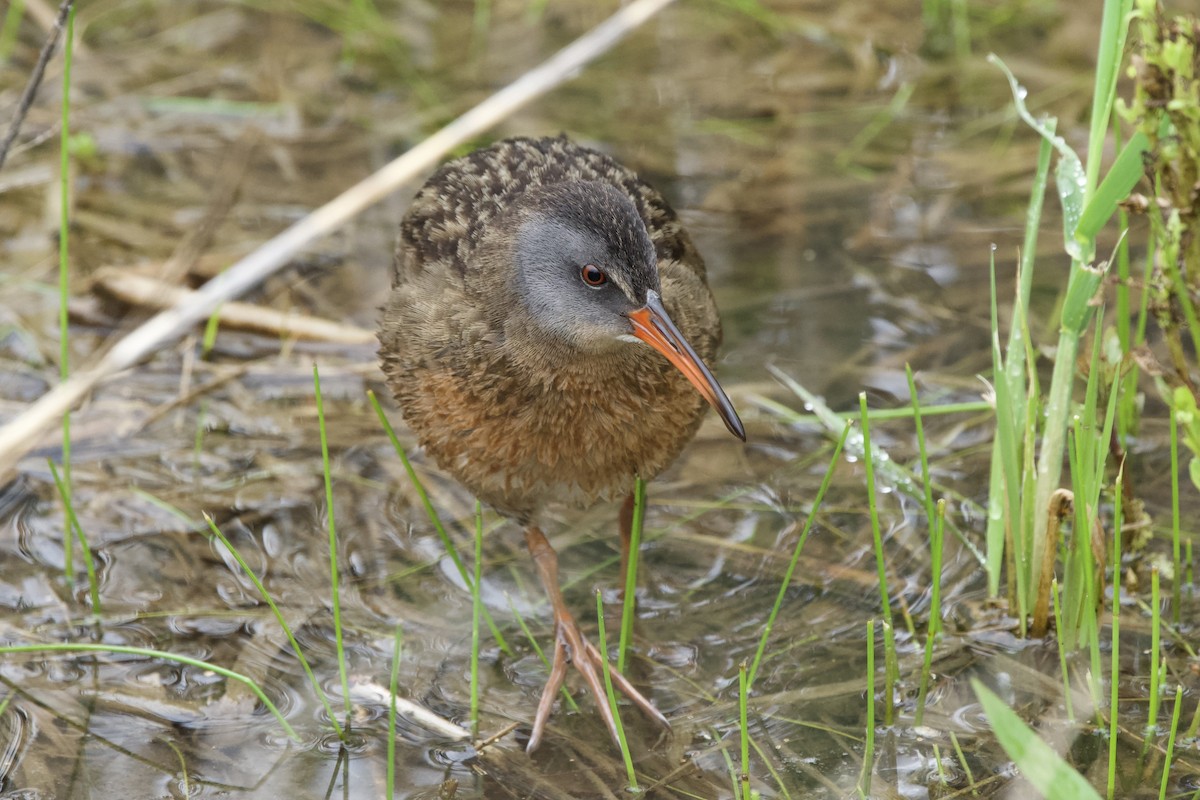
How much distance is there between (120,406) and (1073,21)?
4.65 meters

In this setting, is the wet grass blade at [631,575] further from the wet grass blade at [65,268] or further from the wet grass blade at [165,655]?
the wet grass blade at [65,268]

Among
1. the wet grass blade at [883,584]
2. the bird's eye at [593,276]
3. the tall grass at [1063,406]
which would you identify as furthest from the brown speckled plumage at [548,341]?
the tall grass at [1063,406]

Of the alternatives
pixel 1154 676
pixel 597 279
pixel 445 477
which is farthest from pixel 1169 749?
pixel 445 477

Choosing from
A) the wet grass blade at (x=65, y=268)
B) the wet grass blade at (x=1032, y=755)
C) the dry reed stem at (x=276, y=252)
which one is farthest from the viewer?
the wet grass blade at (x=65, y=268)

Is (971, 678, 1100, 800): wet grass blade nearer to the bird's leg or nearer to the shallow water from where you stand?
the shallow water

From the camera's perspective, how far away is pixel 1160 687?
3258 mm

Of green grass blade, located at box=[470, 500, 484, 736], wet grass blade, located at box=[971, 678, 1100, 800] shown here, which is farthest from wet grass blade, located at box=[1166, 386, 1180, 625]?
green grass blade, located at box=[470, 500, 484, 736]

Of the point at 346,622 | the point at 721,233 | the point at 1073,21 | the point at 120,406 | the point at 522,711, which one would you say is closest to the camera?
the point at 522,711

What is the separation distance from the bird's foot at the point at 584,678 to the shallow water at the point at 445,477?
0.16 feet

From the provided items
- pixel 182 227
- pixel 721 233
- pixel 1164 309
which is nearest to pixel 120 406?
pixel 182 227

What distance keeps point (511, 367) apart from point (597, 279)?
34 centimetres

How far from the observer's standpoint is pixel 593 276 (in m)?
3.21

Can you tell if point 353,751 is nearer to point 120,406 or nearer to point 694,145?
point 120,406

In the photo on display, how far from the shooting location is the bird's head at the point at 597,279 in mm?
3162
